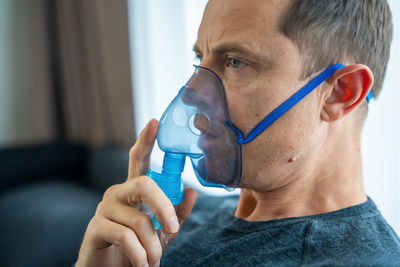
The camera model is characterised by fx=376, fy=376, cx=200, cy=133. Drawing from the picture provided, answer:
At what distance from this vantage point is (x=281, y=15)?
0.94 metres

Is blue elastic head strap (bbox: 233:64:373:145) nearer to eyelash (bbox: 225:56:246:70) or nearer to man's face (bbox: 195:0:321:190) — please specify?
man's face (bbox: 195:0:321:190)

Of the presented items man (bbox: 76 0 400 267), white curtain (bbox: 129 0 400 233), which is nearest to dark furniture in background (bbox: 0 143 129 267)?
white curtain (bbox: 129 0 400 233)

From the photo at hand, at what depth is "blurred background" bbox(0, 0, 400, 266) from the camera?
142 centimetres

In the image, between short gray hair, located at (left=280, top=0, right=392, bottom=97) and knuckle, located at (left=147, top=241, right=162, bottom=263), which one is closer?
knuckle, located at (left=147, top=241, right=162, bottom=263)

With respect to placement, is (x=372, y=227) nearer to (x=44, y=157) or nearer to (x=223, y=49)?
(x=223, y=49)

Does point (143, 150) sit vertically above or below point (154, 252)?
above

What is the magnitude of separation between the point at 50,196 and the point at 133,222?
6.84 ft

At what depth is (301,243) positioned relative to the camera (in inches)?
35.2

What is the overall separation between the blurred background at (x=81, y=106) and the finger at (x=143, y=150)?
1.27ft

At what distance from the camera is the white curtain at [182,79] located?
1.32 metres

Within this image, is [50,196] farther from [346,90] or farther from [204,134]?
[346,90]

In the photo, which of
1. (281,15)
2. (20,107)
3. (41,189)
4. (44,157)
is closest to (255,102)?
(281,15)

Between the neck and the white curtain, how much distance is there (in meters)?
0.37

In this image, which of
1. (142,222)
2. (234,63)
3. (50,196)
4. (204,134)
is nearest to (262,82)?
(234,63)
